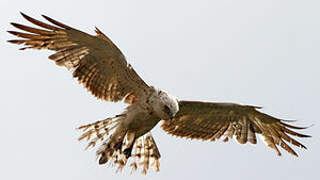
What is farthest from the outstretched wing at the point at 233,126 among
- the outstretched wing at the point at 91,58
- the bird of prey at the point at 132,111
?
the outstretched wing at the point at 91,58

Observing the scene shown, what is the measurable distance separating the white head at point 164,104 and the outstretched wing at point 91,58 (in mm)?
373

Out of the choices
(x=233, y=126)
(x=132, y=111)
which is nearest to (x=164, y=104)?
(x=132, y=111)

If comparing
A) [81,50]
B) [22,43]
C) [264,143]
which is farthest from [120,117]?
[264,143]

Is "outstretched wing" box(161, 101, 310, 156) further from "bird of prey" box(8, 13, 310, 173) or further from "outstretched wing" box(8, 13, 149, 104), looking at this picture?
"outstretched wing" box(8, 13, 149, 104)

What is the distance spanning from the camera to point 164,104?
37.8 ft

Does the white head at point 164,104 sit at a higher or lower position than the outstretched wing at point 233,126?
higher

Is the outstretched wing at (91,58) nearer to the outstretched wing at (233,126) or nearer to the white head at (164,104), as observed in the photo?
the white head at (164,104)

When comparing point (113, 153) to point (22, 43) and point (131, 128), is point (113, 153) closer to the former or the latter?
point (131, 128)

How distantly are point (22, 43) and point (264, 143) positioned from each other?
15.1 feet

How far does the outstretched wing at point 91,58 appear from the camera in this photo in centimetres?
1137

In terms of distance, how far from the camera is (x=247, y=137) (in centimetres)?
1307

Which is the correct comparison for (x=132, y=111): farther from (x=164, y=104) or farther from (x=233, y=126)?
(x=233, y=126)

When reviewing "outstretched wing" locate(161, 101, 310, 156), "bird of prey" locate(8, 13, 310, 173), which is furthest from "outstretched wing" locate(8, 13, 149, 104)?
"outstretched wing" locate(161, 101, 310, 156)

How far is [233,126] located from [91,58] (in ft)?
9.48
